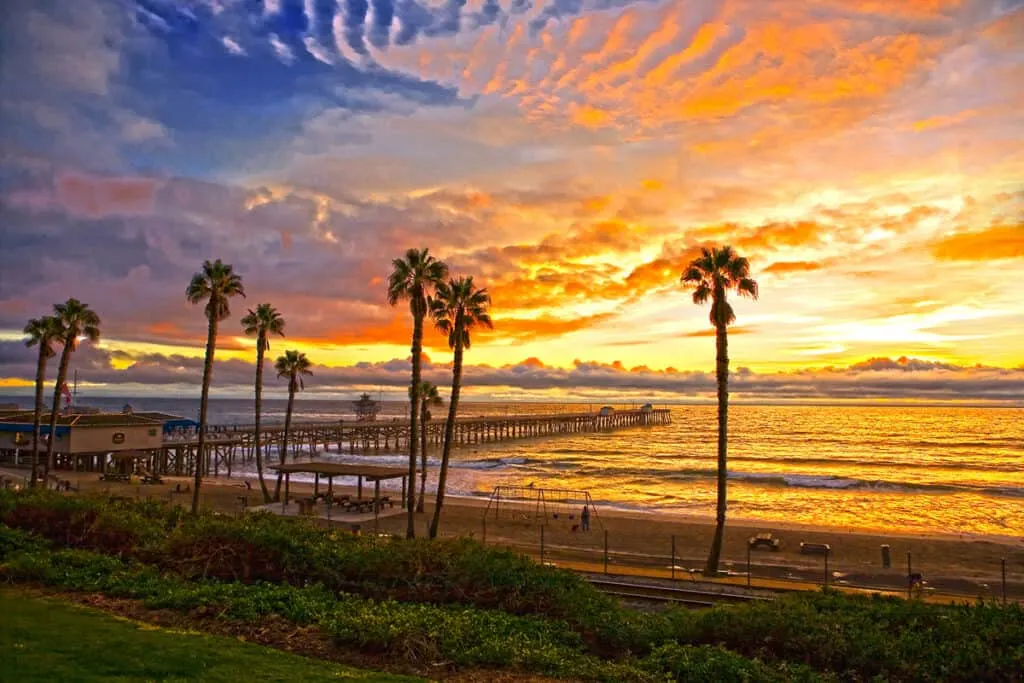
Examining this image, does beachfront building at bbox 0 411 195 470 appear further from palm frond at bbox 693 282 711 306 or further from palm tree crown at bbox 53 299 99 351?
palm frond at bbox 693 282 711 306

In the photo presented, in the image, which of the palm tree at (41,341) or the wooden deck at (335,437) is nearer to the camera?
the palm tree at (41,341)

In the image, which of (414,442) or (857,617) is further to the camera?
(414,442)

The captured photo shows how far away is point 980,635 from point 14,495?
22562 millimetres

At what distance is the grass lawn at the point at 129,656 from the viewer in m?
8.28

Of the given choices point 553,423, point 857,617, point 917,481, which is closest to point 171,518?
point 857,617

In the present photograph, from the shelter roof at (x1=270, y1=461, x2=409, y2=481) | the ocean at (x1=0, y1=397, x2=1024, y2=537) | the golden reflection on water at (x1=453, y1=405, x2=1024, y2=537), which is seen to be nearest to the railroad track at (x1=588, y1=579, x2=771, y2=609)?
the shelter roof at (x1=270, y1=461, x2=409, y2=481)

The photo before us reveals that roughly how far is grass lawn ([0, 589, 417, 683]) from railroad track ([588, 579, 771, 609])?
11369 millimetres

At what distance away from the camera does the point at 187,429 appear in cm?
7756

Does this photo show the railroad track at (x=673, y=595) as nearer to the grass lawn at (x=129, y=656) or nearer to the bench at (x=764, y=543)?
the grass lawn at (x=129, y=656)

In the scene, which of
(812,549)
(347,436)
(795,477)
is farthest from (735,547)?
(347,436)

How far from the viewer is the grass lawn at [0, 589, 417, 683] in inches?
326

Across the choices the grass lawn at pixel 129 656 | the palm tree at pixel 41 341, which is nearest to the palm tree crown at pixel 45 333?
the palm tree at pixel 41 341

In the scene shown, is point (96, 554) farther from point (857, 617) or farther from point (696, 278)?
point (696, 278)

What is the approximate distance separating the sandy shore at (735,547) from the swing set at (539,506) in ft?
1.03
